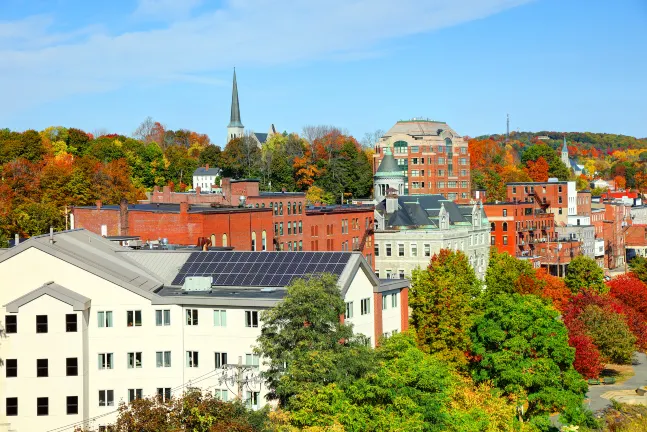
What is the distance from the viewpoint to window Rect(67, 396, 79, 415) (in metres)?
54.6

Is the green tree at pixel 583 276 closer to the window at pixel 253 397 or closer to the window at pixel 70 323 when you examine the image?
the window at pixel 253 397

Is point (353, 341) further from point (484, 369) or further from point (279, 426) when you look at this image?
point (484, 369)

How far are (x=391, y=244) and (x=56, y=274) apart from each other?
183ft

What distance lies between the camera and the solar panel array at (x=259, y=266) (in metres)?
58.2

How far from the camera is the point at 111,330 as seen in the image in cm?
5600

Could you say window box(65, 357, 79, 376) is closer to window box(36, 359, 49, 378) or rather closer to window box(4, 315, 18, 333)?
window box(36, 359, 49, 378)

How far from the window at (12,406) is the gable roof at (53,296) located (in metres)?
5.11

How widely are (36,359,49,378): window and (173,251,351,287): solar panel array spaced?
951cm

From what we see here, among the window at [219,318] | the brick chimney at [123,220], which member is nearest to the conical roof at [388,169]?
the brick chimney at [123,220]

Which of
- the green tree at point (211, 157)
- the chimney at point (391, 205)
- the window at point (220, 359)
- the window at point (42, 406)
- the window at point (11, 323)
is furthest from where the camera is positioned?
the green tree at point (211, 157)

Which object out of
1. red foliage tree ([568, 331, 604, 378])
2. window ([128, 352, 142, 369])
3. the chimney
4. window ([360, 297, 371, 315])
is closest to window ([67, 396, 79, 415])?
window ([128, 352, 142, 369])

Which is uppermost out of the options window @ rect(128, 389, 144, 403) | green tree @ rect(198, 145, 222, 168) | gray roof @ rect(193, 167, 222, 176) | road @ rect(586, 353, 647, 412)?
green tree @ rect(198, 145, 222, 168)

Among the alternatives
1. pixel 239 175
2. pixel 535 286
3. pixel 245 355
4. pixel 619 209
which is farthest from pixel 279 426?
pixel 619 209

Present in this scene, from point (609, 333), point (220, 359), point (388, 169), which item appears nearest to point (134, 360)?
point (220, 359)
